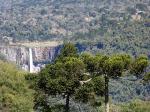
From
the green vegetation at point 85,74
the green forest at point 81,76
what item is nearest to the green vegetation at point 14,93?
the green forest at point 81,76

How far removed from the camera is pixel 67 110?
27.3 meters

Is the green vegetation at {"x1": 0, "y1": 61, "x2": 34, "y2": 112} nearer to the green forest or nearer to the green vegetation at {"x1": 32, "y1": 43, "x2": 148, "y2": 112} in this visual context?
the green forest

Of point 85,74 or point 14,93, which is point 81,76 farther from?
point 14,93

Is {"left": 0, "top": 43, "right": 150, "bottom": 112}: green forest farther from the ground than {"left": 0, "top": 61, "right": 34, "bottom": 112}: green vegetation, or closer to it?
farther from the ground

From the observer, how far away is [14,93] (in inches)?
2243

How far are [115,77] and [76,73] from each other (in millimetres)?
1837

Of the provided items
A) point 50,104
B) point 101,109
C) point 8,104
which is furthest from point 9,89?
point 50,104

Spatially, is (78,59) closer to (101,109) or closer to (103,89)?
(103,89)

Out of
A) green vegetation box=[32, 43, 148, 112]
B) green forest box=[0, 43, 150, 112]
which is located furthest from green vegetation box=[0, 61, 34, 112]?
green vegetation box=[32, 43, 148, 112]

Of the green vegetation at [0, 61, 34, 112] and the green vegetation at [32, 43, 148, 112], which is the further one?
the green vegetation at [0, 61, 34, 112]

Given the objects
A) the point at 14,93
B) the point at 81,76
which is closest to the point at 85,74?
the point at 81,76

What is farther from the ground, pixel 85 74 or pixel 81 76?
pixel 85 74

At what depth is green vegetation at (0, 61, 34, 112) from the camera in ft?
160

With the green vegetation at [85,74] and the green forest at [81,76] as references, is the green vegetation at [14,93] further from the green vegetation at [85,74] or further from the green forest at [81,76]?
the green vegetation at [85,74]
